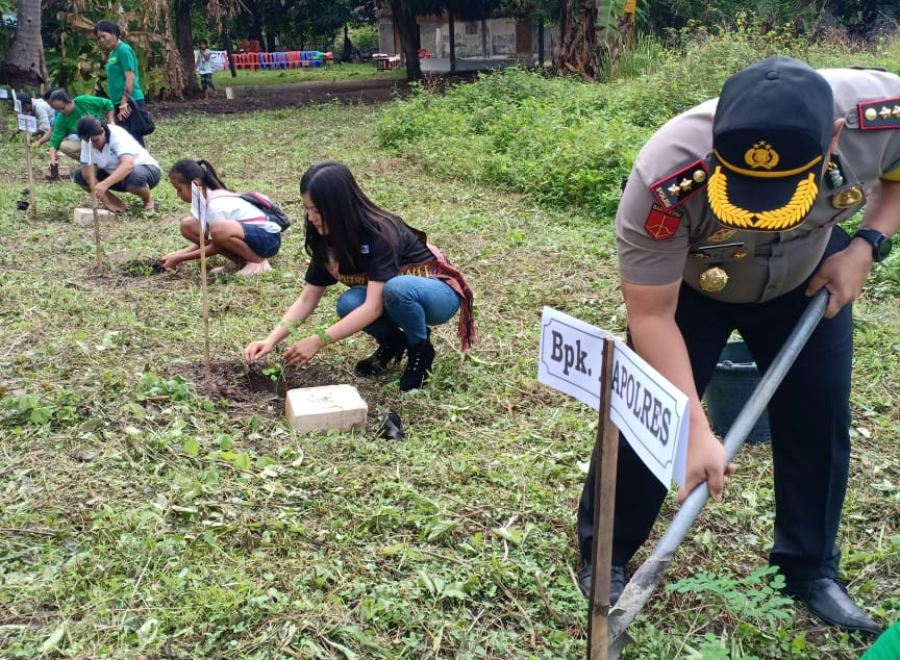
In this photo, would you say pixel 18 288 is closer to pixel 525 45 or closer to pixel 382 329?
pixel 382 329

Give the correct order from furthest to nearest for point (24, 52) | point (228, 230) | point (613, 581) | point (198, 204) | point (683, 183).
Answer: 1. point (24, 52)
2. point (228, 230)
3. point (198, 204)
4. point (613, 581)
5. point (683, 183)

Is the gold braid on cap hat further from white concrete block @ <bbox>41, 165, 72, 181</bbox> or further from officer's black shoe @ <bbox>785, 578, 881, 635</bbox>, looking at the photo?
white concrete block @ <bbox>41, 165, 72, 181</bbox>

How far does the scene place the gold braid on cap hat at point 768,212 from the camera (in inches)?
65.6

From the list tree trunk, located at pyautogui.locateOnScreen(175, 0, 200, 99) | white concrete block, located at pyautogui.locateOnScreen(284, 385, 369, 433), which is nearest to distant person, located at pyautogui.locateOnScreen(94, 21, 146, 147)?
white concrete block, located at pyautogui.locateOnScreen(284, 385, 369, 433)

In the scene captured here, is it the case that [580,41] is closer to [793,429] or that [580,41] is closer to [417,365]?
[417,365]

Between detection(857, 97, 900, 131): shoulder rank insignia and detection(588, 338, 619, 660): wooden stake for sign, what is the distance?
2.91 feet

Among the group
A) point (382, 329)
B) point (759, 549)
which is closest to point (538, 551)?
point (759, 549)

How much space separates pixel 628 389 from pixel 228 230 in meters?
4.49

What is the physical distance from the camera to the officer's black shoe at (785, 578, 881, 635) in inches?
94.0

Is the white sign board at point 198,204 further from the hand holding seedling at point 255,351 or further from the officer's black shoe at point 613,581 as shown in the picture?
the officer's black shoe at point 613,581

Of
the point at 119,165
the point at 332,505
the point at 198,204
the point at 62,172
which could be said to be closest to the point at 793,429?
the point at 332,505

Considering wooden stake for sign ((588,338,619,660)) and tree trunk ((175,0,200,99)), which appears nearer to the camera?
wooden stake for sign ((588,338,619,660))

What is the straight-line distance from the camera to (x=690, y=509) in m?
1.87

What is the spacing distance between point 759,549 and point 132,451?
2.21m
